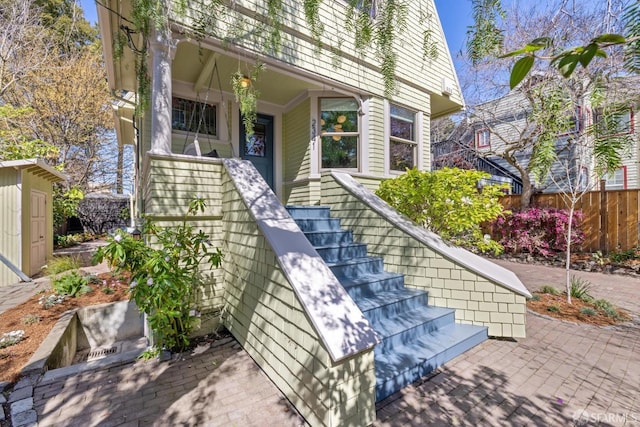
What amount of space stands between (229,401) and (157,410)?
1.97 feet

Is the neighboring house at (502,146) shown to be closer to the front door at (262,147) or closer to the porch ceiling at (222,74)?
the porch ceiling at (222,74)

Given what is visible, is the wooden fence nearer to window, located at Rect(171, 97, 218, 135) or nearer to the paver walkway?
the paver walkway

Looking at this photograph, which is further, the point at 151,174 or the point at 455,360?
the point at 151,174

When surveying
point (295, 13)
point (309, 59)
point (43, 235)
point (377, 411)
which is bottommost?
point (377, 411)

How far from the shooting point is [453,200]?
15.0ft

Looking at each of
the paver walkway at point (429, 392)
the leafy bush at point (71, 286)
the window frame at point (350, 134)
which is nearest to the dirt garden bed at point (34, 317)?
the leafy bush at point (71, 286)

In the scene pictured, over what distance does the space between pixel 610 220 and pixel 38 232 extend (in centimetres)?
1579

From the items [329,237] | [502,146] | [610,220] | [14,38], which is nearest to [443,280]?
[329,237]

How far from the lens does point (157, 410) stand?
98.5 inches

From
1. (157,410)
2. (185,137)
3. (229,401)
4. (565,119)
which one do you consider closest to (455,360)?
(229,401)

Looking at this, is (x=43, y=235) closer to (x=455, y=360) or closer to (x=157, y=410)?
(x=157, y=410)

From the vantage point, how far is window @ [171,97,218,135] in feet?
19.5

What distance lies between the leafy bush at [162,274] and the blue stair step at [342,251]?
148 cm

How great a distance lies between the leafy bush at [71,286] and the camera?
5273 mm
